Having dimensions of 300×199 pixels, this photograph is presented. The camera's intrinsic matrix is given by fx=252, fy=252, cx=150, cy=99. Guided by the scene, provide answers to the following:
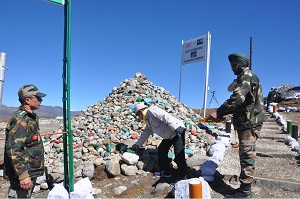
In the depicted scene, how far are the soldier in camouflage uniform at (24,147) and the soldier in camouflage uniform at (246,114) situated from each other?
2.49 m

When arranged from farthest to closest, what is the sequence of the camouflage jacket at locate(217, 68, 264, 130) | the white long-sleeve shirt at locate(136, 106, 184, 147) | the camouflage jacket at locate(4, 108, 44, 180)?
the white long-sleeve shirt at locate(136, 106, 184, 147) → the camouflage jacket at locate(217, 68, 264, 130) → the camouflage jacket at locate(4, 108, 44, 180)

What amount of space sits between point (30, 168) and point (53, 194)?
1.24 meters

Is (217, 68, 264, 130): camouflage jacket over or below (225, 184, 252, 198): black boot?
over

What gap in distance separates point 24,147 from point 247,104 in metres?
3.14

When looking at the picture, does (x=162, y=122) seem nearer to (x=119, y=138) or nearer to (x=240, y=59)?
(x=240, y=59)

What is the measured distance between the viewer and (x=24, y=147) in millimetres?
3025

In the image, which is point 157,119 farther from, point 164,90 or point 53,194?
point 164,90

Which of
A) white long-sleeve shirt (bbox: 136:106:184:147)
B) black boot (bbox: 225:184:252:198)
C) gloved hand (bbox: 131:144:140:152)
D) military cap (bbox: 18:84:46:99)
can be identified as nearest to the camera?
military cap (bbox: 18:84:46:99)

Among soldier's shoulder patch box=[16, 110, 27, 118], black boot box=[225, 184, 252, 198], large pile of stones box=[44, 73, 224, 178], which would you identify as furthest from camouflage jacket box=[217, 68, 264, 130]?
soldier's shoulder patch box=[16, 110, 27, 118]

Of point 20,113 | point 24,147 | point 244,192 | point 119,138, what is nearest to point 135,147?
point 119,138

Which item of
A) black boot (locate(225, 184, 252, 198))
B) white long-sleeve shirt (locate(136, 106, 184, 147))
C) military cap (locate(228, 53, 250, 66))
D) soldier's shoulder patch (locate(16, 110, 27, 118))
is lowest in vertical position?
black boot (locate(225, 184, 252, 198))

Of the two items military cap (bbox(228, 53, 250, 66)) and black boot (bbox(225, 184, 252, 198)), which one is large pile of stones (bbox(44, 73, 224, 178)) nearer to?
black boot (bbox(225, 184, 252, 198))

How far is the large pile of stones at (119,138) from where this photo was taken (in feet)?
17.9

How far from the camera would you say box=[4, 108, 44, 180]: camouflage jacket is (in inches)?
113
